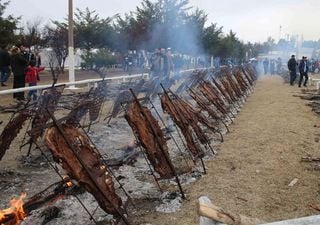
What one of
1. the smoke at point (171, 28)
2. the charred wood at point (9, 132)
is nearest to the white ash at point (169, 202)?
the charred wood at point (9, 132)

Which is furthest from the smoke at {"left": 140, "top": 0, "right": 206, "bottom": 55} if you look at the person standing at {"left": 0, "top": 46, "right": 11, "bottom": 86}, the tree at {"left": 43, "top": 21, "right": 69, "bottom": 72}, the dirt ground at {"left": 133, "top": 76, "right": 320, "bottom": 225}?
the dirt ground at {"left": 133, "top": 76, "right": 320, "bottom": 225}

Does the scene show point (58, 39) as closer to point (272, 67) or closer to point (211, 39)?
point (211, 39)

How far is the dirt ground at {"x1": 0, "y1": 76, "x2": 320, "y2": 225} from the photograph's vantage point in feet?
16.3


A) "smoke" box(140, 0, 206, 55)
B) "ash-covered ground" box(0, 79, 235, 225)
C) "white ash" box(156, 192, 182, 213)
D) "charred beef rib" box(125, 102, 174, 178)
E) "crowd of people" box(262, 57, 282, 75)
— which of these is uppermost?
"smoke" box(140, 0, 206, 55)

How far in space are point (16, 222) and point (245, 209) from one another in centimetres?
256

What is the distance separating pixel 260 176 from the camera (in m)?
6.34

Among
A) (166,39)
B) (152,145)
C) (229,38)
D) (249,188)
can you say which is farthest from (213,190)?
(229,38)

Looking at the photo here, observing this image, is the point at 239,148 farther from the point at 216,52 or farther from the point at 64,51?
the point at 216,52

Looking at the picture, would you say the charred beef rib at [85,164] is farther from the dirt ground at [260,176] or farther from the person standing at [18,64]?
the person standing at [18,64]

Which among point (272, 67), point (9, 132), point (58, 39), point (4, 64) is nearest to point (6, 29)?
point (4, 64)

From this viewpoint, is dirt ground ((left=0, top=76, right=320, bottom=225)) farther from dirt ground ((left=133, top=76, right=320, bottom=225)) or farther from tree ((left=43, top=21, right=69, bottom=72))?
tree ((left=43, top=21, right=69, bottom=72))

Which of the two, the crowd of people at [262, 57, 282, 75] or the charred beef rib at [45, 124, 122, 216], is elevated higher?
the charred beef rib at [45, 124, 122, 216]

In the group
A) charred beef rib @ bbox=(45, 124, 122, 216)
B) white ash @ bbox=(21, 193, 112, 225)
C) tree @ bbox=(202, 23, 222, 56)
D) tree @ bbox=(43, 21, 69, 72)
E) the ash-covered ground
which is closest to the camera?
charred beef rib @ bbox=(45, 124, 122, 216)

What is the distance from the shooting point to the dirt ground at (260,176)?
4980 millimetres
